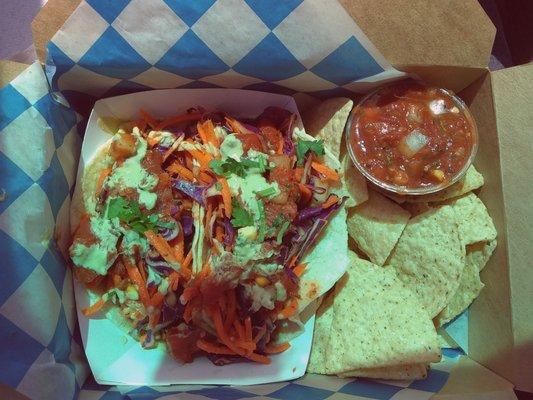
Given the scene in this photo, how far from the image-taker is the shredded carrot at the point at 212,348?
199 cm

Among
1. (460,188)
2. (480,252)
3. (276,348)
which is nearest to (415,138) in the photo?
(460,188)

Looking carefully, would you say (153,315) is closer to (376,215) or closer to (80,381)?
(80,381)

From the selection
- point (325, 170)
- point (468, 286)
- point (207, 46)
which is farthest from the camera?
point (468, 286)

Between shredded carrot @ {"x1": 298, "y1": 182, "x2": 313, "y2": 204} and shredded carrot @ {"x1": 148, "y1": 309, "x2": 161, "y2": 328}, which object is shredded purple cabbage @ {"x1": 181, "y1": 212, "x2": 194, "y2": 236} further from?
shredded carrot @ {"x1": 298, "y1": 182, "x2": 313, "y2": 204}

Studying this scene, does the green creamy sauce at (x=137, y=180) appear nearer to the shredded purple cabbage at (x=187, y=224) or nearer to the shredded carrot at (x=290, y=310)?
the shredded purple cabbage at (x=187, y=224)

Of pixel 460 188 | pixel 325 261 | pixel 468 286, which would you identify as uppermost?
pixel 325 261

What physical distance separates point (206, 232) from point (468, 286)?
45.7 inches

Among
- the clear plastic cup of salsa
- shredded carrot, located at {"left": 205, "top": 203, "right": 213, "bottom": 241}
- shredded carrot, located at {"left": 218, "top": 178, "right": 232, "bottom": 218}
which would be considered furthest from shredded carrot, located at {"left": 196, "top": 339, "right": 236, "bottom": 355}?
the clear plastic cup of salsa

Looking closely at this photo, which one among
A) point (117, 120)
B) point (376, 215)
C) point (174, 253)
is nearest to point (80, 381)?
point (174, 253)

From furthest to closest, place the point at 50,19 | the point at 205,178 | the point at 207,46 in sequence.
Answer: the point at 205,178 < the point at 207,46 < the point at 50,19

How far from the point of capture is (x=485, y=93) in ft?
6.72

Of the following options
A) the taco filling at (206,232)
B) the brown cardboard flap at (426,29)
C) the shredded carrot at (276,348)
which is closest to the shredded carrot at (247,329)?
the taco filling at (206,232)

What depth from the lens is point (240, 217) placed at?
1.85 meters

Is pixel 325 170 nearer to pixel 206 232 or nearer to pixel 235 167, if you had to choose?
pixel 235 167
